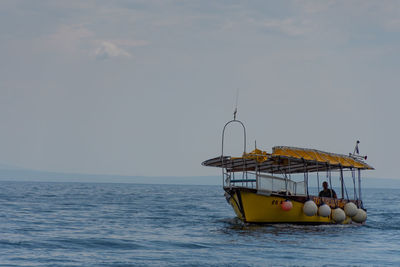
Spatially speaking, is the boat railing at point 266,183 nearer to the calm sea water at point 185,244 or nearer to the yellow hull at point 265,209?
the yellow hull at point 265,209

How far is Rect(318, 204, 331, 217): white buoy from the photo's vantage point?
30.8m

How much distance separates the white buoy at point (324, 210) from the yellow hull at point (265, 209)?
61cm

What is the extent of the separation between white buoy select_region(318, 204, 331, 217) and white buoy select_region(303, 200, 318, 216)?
22.5 inches

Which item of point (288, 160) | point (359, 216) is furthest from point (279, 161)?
point (359, 216)

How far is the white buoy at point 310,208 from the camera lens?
3014 cm

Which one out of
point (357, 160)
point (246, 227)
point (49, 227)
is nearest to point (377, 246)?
point (246, 227)

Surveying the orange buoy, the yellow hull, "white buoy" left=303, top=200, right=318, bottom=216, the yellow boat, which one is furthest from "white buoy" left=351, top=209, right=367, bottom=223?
the orange buoy

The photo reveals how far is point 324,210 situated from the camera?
30.8 meters

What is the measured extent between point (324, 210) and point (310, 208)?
106 cm

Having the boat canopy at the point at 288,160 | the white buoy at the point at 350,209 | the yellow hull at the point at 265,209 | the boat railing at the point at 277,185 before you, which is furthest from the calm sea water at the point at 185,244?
the boat canopy at the point at 288,160

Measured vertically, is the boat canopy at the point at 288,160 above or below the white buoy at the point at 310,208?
above

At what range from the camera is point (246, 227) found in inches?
1208

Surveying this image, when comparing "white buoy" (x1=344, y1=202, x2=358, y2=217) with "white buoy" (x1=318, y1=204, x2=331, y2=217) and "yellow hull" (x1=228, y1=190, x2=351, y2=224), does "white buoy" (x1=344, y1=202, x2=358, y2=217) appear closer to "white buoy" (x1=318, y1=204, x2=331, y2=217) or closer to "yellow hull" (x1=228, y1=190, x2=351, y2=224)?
"white buoy" (x1=318, y1=204, x2=331, y2=217)

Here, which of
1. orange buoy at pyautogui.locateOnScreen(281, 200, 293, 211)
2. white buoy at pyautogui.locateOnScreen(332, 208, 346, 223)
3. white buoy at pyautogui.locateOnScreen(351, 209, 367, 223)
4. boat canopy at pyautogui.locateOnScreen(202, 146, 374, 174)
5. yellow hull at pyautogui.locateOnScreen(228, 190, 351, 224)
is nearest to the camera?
orange buoy at pyautogui.locateOnScreen(281, 200, 293, 211)
